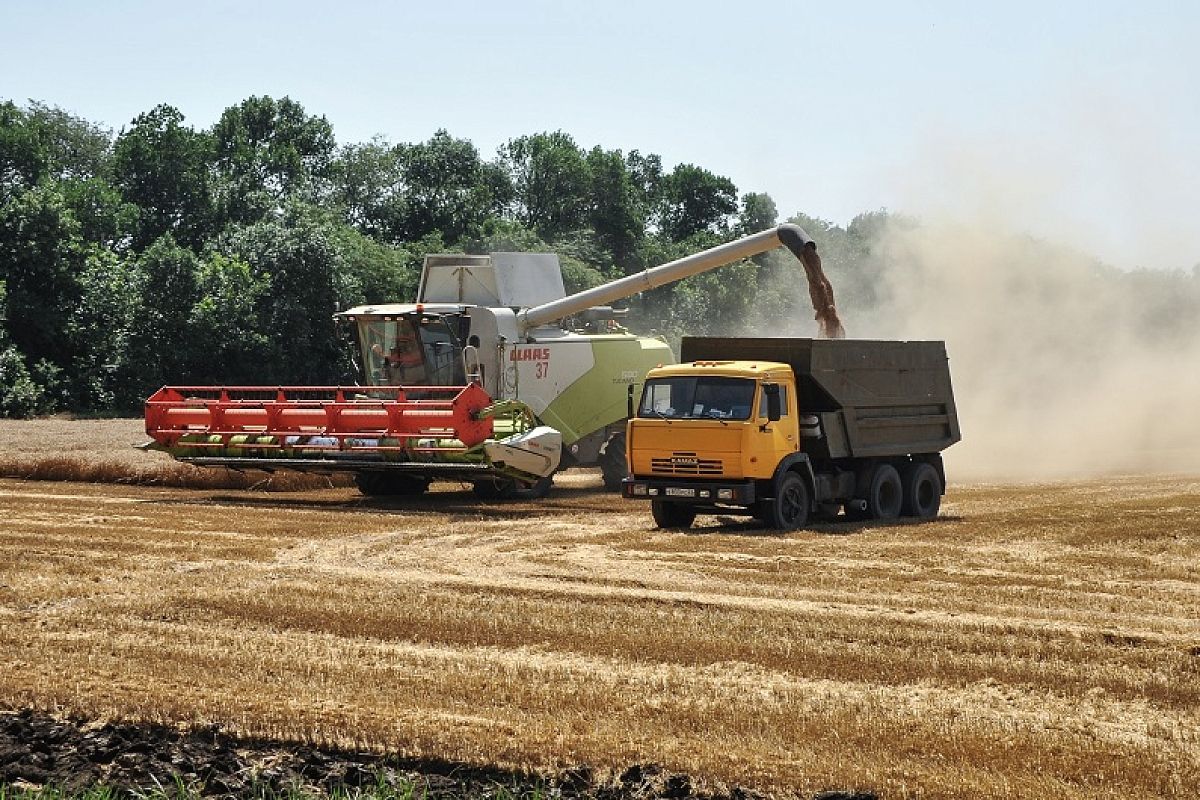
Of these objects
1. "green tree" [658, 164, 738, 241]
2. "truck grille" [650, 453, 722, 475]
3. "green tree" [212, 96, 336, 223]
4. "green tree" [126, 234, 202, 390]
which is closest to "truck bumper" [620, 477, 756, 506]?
"truck grille" [650, 453, 722, 475]

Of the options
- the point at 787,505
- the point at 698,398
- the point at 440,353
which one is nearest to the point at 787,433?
the point at 787,505

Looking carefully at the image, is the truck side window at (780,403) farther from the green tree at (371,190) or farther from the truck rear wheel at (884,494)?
the green tree at (371,190)

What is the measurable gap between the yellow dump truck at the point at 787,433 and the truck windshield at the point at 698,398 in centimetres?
1

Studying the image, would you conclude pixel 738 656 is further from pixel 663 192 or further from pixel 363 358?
pixel 663 192

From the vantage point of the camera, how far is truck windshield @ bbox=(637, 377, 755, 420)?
61.5 ft

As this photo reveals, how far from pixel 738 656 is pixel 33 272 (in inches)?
1751

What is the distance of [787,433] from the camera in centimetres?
1916

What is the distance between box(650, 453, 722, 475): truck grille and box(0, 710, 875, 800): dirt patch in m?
10.7

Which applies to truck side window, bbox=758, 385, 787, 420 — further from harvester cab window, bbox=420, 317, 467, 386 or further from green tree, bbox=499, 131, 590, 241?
green tree, bbox=499, 131, 590, 241

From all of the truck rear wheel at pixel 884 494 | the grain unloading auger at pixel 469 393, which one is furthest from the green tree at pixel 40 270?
the truck rear wheel at pixel 884 494

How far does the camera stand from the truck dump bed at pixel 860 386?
65.0 feet

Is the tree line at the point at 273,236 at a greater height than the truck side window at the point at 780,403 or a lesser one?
greater

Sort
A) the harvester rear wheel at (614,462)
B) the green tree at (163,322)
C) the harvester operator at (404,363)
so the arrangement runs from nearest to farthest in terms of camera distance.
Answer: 1. the harvester operator at (404,363)
2. the harvester rear wheel at (614,462)
3. the green tree at (163,322)

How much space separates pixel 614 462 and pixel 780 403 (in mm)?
6875
